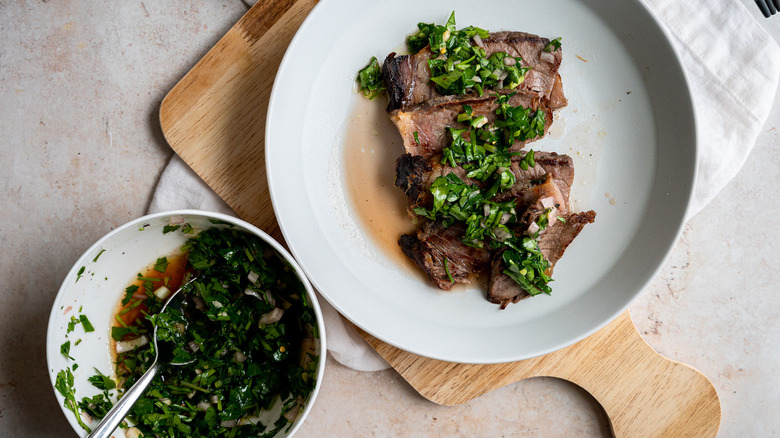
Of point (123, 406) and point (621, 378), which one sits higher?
point (123, 406)

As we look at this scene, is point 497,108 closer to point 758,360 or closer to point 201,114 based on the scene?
point 201,114

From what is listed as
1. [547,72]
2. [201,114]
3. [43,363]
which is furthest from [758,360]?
[43,363]

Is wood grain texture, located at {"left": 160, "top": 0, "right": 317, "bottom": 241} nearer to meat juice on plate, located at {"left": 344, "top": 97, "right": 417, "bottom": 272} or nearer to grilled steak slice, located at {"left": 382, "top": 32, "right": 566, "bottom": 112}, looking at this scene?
meat juice on plate, located at {"left": 344, "top": 97, "right": 417, "bottom": 272}

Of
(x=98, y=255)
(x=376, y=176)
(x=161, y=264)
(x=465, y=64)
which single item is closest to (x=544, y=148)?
(x=465, y=64)

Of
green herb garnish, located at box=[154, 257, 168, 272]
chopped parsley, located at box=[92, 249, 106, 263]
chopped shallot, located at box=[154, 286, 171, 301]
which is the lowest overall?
chopped shallot, located at box=[154, 286, 171, 301]

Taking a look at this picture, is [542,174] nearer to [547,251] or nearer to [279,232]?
[547,251]

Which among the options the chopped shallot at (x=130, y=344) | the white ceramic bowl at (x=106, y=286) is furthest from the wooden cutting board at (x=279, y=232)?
the chopped shallot at (x=130, y=344)

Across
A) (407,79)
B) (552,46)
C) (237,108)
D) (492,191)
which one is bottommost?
(492,191)

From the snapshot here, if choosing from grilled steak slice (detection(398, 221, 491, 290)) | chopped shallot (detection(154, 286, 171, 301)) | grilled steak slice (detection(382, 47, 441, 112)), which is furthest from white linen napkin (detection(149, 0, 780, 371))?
grilled steak slice (detection(382, 47, 441, 112))
